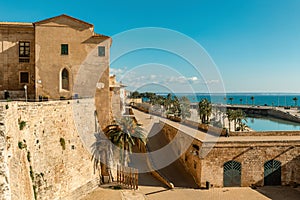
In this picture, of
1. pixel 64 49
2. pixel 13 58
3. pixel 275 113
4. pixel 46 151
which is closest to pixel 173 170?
pixel 46 151

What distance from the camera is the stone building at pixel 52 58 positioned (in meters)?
17.7

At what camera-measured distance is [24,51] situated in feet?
60.3

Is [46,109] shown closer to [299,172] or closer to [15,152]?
[15,152]

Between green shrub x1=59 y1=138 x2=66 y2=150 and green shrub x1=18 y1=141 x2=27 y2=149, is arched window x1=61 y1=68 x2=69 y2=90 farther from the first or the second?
green shrub x1=18 y1=141 x2=27 y2=149

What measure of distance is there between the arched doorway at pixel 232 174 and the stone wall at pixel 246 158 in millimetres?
241

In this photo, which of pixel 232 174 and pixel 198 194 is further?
pixel 232 174

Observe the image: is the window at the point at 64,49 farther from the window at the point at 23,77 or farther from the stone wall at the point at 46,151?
the stone wall at the point at 46,151

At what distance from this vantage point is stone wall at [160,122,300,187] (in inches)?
633

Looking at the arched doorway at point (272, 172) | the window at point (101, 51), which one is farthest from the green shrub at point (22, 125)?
the arched doorway at point (272, 172)

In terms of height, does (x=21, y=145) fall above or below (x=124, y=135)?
above

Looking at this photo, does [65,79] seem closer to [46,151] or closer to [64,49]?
[64,49]

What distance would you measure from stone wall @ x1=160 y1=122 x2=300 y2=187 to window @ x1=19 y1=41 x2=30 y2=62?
582 inches

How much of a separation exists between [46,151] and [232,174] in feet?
40.1

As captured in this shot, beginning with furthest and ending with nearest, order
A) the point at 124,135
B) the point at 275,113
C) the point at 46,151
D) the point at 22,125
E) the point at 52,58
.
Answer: the point at 275,113, the point at 52,58, the point at 124,135, the point at 46,151, the point at 22,125
